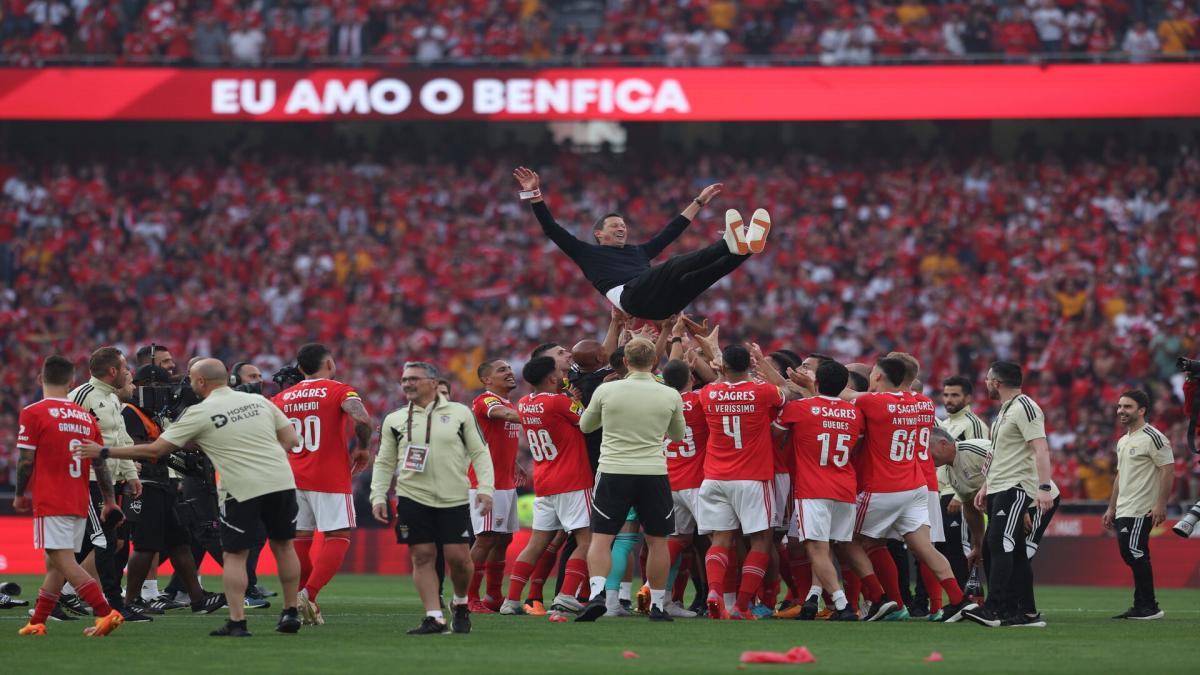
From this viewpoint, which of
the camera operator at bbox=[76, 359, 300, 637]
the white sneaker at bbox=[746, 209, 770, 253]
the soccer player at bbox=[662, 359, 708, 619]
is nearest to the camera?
the camera operator at bbox=[76, 359, 300, 637]

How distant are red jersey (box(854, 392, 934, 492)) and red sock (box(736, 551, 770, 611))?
1062 mm

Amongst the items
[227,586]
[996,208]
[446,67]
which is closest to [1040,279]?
[996,208]

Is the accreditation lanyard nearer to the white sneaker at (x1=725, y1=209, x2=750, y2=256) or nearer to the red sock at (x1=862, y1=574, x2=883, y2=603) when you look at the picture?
the white sneaker at (x1=725, y1=209, x2=750, y2=256)

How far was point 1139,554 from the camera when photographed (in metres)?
14.3

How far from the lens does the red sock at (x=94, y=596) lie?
1108cm

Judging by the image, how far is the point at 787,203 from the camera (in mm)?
29953

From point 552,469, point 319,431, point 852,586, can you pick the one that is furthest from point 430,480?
point 852,586

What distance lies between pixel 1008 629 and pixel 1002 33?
19.3 metres

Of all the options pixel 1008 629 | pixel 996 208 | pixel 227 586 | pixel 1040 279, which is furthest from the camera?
pixel 996 208

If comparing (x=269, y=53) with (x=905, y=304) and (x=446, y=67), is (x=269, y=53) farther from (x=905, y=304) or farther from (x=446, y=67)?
(x=905, y=304)

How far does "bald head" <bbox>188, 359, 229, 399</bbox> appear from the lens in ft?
35.9

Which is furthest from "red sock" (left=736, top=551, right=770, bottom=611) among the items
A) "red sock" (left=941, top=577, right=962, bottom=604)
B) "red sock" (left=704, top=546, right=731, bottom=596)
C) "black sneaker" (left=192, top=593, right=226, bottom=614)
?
"black sneaker" (left=192, top=593, right=226, bottom=614)

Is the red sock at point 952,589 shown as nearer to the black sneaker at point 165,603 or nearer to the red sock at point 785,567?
the red sock at point 785,567

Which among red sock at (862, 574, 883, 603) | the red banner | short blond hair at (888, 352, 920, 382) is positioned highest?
the red banner
